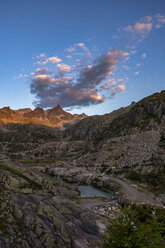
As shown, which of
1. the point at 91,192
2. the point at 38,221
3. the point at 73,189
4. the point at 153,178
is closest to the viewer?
the point at 38,221

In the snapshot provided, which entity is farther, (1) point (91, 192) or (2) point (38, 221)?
(1) point (91, 192)

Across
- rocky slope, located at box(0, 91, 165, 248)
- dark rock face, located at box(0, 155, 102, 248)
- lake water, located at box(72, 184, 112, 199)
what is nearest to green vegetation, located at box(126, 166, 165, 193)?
rocky slope, located at box(0, 91, 165, 248)

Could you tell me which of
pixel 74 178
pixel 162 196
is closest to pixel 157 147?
pixel 162 196

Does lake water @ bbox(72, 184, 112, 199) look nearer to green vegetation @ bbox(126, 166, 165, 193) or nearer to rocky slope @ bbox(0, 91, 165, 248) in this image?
rocky slope @ bbox(0, 91, 165, 248)

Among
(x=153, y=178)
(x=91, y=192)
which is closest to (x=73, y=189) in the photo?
(x=91, y=192)

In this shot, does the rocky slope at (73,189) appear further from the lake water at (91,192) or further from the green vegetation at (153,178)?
the lake water at (91,192)

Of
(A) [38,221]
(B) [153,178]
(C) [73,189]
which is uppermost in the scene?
(A) [38,221]

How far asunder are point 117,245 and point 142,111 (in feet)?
487

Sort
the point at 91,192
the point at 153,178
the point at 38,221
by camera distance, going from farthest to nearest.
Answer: the point at 91,192, the point at 153,178, the point at 38,221

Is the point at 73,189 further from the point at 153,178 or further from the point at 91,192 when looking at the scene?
the point at 153,178

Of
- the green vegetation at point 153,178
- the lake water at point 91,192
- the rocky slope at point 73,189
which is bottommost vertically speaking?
the lake water at point 91,192

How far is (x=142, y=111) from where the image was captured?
152250 millimetres

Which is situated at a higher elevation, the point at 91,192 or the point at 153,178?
the point at 153,178

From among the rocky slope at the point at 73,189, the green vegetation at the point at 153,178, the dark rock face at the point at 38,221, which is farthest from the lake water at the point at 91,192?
the dark rock face at the point at 38,221
